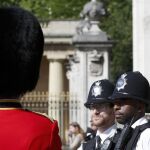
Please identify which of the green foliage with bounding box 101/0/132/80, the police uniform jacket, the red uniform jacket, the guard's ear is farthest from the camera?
the green foliage with bounding box 101/0/132/80

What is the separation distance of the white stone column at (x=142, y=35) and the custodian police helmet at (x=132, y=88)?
5.74 m

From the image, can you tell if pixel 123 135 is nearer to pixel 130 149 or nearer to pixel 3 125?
pixel 130 149

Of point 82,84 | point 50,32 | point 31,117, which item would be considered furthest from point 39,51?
point 50,32

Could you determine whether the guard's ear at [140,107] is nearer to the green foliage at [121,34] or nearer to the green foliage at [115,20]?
the green foliage at [115,20]

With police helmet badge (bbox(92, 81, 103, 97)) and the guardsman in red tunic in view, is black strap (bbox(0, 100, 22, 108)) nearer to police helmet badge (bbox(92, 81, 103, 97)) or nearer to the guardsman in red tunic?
the guardsman in red tunic

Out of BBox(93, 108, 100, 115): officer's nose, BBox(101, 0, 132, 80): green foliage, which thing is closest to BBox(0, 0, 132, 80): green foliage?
BBox(101, 0, 132, 80): green foliage

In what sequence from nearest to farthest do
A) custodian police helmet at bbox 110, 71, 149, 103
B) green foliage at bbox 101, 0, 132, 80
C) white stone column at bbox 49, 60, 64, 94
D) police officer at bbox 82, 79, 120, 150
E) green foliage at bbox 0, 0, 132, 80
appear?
custodian police helmet at bbox 110, 71, 149, 103
police officer at bbox 82, 79, 120, 150
white stone column at bbox 49, 60, 64, 94
green foliage at bbox 0, 0, 132, 80
green foliage at bbox 101, 0, 132, 80

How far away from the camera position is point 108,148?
7.14 meters

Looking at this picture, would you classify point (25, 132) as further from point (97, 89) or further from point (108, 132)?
point (97, 89)

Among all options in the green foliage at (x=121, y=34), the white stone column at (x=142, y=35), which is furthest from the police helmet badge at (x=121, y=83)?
the green foliage at (x=121, y=34)

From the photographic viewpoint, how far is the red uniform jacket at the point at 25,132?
14.7ft

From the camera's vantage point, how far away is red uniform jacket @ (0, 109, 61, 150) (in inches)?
176

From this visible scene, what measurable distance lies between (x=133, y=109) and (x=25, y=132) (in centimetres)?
295

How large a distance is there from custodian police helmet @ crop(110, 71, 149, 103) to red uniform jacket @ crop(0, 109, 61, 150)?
9.78 ft
